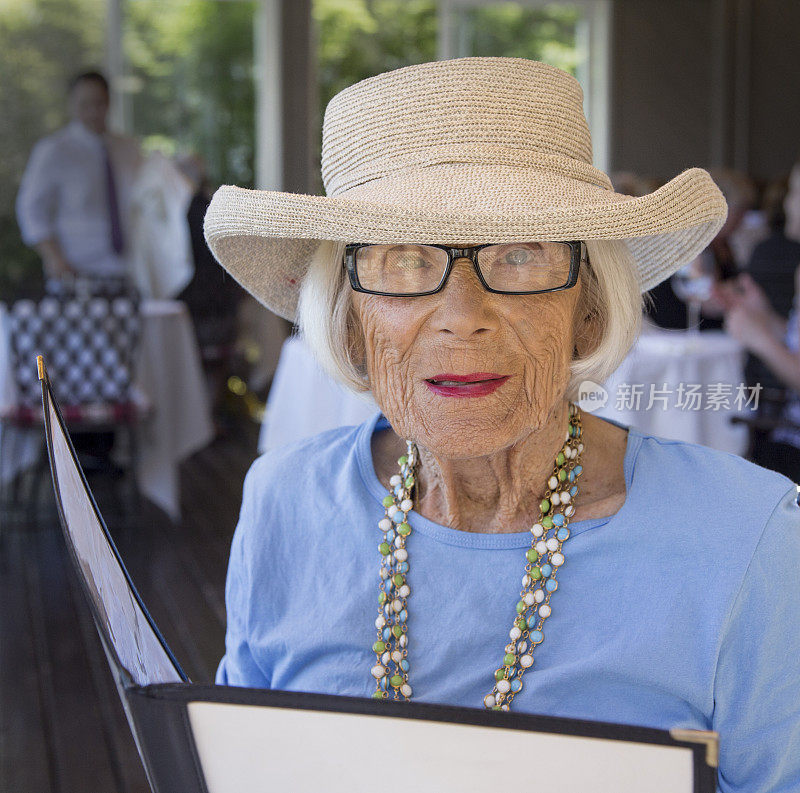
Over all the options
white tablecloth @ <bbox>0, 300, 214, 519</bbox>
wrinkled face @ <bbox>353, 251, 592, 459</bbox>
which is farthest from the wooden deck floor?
wrinkled face @ <bbox>353, 251, 592, 459</bbox>

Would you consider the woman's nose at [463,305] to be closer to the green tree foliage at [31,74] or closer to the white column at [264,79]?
the white column at [264,79]

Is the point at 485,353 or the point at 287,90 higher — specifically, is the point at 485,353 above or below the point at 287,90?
below

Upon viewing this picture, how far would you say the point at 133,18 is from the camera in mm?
8336

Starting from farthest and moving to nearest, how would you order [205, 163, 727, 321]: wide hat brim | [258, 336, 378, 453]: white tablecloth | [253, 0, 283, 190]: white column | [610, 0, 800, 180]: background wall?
[253, 0, 283, 190]: white column
[610, 0, 800, 180]: background wall
[258, 336, 378, 453]: white tablecloth
[205, 163, 727, 321]: wide hat brim

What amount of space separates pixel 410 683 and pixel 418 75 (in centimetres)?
64

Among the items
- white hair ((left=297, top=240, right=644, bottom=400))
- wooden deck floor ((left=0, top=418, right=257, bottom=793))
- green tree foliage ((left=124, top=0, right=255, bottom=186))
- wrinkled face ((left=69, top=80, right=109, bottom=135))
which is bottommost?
wooden deck floor ((left=0, top=418, right=257, bottom=793))

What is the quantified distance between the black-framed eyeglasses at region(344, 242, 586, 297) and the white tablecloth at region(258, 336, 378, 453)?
1770 millimetres

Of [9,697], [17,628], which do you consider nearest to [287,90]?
[17,628]

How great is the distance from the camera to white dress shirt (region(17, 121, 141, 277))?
5410mm

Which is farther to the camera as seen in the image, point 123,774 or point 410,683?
point 123,774

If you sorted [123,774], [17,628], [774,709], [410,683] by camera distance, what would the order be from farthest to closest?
[17,628] < [123,774] < [410,683] < [774,709]

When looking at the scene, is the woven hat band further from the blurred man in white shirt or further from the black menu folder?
the blurred man in white shirt

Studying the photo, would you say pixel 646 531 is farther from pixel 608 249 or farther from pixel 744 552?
pixel 608 249

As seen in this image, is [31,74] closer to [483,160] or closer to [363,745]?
[483,160]
